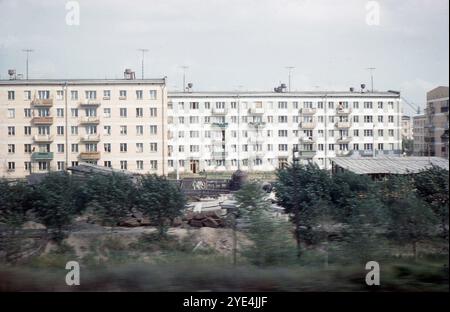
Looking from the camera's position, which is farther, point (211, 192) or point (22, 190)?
point (211, 192)

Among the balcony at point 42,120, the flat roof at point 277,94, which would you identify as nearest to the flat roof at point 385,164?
the flat roof at point 277,94

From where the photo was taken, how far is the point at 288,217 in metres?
6.89

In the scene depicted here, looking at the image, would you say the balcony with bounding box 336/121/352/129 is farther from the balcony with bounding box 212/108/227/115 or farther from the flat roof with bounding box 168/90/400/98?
the balcony with bounding box 212/108/227/115

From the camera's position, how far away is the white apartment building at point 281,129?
7.97 metres

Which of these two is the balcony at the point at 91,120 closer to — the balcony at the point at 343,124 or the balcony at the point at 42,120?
the balcony at the point at 42,120

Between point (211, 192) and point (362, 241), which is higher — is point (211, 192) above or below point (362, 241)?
above

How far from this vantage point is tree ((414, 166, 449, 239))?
6.38 meters

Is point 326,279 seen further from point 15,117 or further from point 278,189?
point 15,117

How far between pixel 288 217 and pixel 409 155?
248 cm

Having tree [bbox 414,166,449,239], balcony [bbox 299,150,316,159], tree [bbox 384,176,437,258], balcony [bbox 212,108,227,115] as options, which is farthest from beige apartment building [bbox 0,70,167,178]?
tree [bbox 414,166,449,239]

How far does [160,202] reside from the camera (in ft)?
24.1

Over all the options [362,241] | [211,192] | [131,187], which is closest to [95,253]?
[131,187]

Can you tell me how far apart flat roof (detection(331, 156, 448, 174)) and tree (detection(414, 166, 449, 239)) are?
0.20 meters
